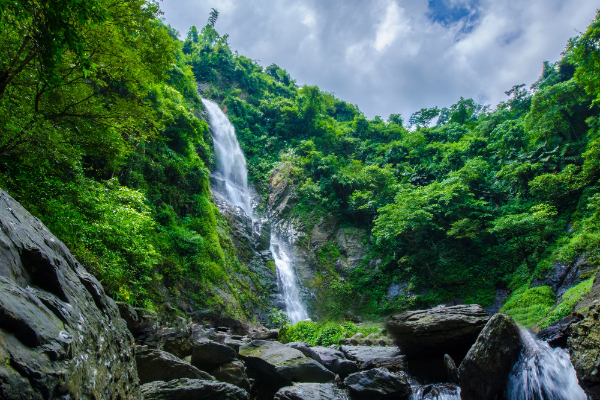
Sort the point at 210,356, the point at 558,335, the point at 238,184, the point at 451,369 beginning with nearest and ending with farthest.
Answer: the point at 210,356, the point at 558,335, the point at 451,369, the point at 238,184

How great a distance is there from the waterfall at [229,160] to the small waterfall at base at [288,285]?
4.64 m

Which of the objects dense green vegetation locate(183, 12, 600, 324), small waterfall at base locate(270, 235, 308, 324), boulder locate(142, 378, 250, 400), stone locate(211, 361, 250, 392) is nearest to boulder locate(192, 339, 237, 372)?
stone locate(211, 361, 250, 392)

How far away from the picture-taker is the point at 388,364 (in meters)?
7.75

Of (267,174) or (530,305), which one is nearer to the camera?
(530,305)

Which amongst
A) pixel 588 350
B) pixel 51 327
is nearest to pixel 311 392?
pixel 588 350

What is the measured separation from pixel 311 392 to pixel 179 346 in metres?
3.34

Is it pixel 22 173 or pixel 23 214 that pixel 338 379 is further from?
pixel 22 173

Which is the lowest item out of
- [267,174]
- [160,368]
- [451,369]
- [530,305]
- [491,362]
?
[451,369]

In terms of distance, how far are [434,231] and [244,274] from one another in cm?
1211

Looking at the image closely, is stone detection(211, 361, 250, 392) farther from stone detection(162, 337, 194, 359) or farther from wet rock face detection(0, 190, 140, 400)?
wet rock face detection(0, 190, 140, 400)

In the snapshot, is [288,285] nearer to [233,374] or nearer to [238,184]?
[238,184]

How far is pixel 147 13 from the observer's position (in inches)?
278

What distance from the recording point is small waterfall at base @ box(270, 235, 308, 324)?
17281 mm

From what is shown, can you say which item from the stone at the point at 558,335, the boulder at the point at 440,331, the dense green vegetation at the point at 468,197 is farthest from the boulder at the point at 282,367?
the dense green vegetation at the point at 468,197
